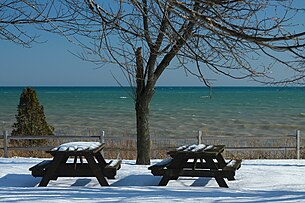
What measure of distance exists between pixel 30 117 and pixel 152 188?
1154cm

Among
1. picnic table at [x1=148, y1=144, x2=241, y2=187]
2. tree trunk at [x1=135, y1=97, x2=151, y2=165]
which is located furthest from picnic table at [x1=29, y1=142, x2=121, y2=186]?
tree trunk at [x1=135, y1=97, x2=151, y2=165]

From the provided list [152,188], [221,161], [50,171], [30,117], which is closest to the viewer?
[152,188]

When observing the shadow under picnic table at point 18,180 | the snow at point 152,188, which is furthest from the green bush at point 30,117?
the shadow under picnic table at point 18,180

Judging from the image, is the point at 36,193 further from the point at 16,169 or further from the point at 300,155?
the point at 300,155

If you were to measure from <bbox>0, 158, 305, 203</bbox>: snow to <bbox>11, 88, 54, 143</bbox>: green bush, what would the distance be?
8473mm

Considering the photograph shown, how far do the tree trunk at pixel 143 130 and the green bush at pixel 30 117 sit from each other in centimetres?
788

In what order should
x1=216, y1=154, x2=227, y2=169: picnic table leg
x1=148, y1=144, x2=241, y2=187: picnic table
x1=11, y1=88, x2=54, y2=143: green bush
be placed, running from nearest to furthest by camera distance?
x1=148, y1=144, x2=241, y2=187: picnic table, x1=216, y1=154, x2=227, y2=169: picnic table leg, x1=11, y1=88, x2=54, y2=143: green bush

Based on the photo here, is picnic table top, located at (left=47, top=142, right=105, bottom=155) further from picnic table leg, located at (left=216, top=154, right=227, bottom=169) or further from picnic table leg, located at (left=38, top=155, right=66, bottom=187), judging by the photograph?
picnic table leg, located at (left=216, top=154, right=227, bottom=169)

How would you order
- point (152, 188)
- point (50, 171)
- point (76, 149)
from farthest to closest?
point (76, 149) < point (50, 171) < point (152, 188)

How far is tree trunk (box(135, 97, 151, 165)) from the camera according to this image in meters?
11.8

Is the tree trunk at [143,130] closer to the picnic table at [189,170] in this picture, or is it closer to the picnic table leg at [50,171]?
the picnic table at [189,170]

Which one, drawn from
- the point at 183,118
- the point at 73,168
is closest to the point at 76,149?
the point at 73,168

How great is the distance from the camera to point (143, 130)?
11891mm

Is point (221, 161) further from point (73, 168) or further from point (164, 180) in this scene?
point (73, 168)
